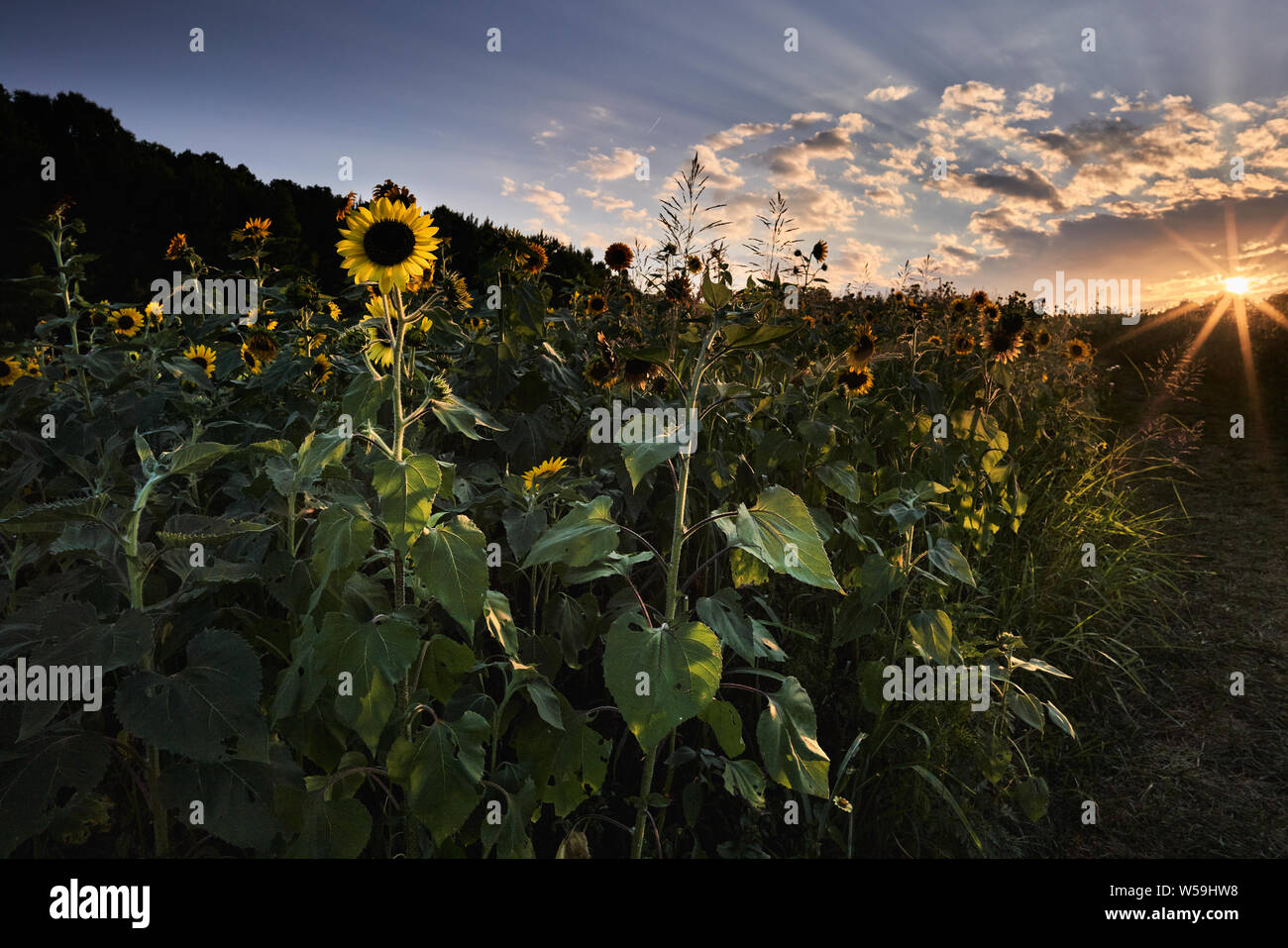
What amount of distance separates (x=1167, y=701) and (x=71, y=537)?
14.1 ft

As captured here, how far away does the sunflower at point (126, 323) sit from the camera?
425 cm

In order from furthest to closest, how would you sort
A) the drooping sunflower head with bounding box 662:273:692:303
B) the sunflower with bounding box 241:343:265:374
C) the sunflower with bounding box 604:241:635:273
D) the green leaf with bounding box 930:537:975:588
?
the sunflower with bounding box 604:241:635:273
the drooping sunflower head with bounding box 662:273:692:303
the sunflower with bounding box 241:343:265:374
the green leaf with bounding box 930:537:975:588

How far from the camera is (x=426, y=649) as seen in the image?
1670mm

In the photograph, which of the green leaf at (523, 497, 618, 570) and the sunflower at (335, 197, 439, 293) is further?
the sunflower at (335, 197, 439, 293)

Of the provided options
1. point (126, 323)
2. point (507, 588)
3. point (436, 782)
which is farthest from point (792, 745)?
point (126, 323)

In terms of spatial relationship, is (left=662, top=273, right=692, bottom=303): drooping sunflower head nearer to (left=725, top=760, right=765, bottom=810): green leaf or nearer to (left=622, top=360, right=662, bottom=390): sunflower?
(left=622, top=360, right=662, bottom=390): sunflower

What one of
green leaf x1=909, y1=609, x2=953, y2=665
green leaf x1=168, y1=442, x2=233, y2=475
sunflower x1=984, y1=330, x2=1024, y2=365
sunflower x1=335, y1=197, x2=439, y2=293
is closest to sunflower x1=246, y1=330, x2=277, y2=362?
sunflower x1=335, y1=197, x2=439, y2=293

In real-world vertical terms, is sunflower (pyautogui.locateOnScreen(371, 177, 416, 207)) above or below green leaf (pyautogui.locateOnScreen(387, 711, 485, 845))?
above

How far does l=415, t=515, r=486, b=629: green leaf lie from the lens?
138cm

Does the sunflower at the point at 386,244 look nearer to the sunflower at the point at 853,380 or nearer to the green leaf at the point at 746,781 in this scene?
the green leaf at the point at 746,781

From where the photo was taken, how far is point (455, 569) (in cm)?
141

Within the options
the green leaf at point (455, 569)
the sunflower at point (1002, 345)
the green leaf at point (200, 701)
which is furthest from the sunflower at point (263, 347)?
the sunflower at point (1002, 345)

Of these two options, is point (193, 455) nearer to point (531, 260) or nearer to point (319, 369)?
point (319, 369)

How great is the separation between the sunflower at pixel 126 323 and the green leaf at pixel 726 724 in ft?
13.7
